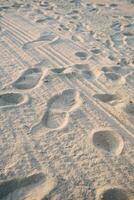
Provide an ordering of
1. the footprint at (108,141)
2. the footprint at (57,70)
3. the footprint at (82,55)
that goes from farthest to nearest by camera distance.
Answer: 1. the footprint at (82,55)
2. the footprint at (57,70)
3. the footprint at (108,141)

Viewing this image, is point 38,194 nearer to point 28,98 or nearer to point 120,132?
point 120,132

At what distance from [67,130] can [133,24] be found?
4.23 metres

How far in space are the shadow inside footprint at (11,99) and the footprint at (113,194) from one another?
155 centimetres

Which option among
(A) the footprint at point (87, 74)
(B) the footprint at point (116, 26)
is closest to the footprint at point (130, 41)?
(B) the footprint at point (116, 26)

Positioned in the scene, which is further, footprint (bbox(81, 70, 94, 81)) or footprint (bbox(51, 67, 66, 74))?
footprint (bbox(51, 67, 66, 74))

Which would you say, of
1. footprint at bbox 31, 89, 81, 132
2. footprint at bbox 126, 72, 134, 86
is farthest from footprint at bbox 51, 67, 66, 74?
footprint at bbox 126, 72, 134, 86

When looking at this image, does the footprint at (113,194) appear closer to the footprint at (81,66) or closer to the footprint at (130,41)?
the footprint at (81,66)

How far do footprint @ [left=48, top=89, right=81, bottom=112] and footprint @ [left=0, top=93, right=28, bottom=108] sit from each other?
33 cm

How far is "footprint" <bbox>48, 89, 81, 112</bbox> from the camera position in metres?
3.80

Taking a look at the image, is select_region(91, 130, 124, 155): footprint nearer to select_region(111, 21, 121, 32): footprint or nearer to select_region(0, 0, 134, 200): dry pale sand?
select_region(0, 0, 134, 200): dry pale sand

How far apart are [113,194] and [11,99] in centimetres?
174

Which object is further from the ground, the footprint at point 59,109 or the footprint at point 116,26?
the footprint at point 59,109

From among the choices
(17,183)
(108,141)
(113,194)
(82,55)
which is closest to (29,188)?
(17,183)

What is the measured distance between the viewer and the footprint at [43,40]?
5559mm
